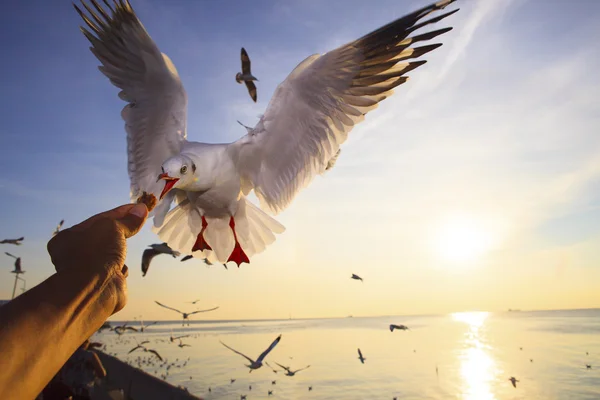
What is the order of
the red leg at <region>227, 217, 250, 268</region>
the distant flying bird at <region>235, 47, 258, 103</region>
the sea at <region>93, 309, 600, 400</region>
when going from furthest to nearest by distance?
the sea at <region>93, 309, 600, 400</region>
the distant flying bird at <region>235, 47, 258, 103</region>
the red leg at <region>227, 217, 250, 268</region>

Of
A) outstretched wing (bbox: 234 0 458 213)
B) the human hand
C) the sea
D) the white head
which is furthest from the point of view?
the sea

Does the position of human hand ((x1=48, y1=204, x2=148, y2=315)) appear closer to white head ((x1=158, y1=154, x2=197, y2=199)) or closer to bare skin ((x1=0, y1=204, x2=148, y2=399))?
bare skin ((x1=0, y1=204, x2=148, y2=399))

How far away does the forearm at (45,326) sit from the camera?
72cm

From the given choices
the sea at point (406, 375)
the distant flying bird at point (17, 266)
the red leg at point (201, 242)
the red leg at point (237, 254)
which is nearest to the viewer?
the red leg at point (201, 242)

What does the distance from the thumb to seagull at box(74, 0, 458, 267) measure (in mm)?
2275

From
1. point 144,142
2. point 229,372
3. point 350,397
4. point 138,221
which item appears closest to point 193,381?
point 229,372

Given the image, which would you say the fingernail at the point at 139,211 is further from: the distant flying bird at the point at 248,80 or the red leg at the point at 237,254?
the distant flying bird at the point at 248,80

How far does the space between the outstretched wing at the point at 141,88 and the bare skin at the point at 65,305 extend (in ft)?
10.1

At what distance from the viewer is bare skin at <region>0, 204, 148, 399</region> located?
73 centimetres

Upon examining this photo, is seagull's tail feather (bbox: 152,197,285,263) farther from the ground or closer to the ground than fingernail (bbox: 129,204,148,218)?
farther from the ground

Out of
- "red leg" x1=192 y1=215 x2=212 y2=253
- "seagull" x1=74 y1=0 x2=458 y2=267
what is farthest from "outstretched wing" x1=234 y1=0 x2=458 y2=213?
"red leg" x1=192 y1=215 x2=212 y2=253

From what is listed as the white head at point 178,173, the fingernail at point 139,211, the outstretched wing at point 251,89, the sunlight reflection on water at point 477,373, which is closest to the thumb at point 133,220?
the fingernail at point 139,211

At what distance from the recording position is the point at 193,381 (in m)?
19.3

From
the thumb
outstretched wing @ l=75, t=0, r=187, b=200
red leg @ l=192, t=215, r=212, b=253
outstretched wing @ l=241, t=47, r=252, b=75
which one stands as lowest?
the thumb
